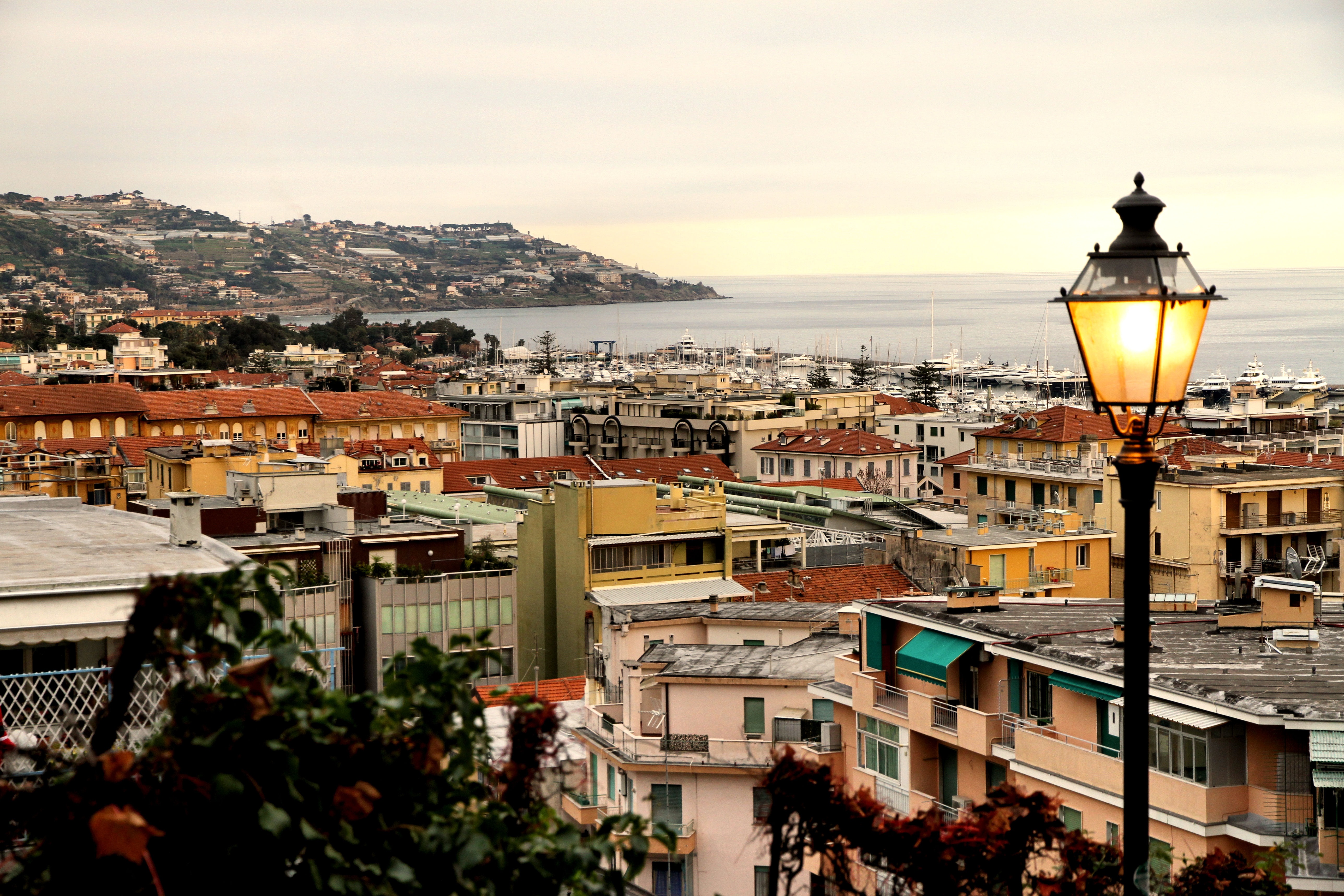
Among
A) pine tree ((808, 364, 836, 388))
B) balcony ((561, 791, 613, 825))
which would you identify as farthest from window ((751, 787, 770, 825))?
pine tree ((808, 364, 836, 388))

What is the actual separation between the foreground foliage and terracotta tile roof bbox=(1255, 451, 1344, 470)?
118 ft

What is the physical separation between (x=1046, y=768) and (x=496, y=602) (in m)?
14.1

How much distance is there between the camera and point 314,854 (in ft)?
8.88

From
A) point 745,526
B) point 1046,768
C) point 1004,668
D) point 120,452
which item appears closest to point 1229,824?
point 1046,768

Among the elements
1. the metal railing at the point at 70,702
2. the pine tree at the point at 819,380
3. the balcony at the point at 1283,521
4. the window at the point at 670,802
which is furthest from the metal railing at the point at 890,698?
the pine tree at the point at 819,380

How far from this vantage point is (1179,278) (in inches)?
144

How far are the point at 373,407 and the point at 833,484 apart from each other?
79.3 feet

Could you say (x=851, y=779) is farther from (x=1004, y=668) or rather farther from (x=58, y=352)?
(x=58, y=352)

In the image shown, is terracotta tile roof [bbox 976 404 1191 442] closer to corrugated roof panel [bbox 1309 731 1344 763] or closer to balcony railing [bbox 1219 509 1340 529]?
balcony railing [bbox 1219 509 1340 529]

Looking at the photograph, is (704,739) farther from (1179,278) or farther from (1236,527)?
(1236,527)

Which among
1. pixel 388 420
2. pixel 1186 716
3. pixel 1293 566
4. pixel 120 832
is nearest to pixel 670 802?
pixel 1186 716

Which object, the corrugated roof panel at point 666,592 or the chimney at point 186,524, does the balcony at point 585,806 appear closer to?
the chimney at point 186,524

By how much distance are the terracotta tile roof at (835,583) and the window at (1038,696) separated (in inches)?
467

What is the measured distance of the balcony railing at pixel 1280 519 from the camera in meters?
32.2
